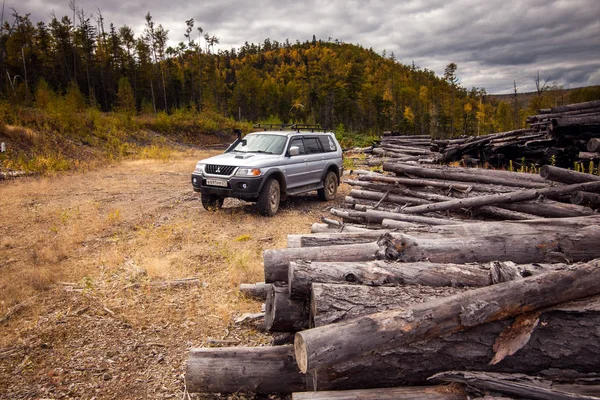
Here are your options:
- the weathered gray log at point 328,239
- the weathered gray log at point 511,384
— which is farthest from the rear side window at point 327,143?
the weathered gray log at point 511,384

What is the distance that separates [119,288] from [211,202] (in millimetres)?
4549

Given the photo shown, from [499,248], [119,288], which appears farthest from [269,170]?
[499,248]

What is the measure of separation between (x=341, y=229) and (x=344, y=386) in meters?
4.15

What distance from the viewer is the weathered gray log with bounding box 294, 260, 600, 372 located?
217cm

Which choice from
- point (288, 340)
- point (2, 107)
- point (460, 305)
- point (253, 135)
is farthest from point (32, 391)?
point (2, 107)

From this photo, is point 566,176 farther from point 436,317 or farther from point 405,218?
point 436,317

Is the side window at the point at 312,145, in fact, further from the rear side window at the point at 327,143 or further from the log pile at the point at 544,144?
the log pile at the point at 544,144

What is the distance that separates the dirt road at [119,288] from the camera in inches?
133

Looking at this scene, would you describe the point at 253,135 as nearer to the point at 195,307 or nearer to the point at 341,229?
the point at 341,229

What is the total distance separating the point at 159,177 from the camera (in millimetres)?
15352

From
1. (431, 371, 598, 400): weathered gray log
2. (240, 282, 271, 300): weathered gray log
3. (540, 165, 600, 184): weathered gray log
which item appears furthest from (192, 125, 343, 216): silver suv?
(431, 371, 598, 400): weathered gray log

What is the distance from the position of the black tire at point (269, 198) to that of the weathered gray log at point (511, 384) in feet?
22.0

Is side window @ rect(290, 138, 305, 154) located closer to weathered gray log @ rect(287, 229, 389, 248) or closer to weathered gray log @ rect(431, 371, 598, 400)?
weathered gray log @ rect(287, 229, 389, 248)

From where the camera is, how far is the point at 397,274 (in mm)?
2904
